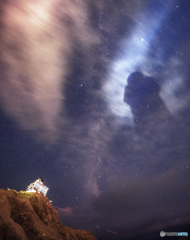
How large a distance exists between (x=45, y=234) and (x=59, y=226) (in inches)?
283

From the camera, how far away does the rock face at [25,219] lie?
786 inches

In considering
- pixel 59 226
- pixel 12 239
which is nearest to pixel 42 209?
pixel 59 226

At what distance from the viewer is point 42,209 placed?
96.3 ft

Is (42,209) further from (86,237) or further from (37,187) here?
(86,237)

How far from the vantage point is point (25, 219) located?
23938mm

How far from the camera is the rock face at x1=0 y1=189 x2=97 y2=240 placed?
1995cm

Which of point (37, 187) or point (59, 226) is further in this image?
point (37, 187)

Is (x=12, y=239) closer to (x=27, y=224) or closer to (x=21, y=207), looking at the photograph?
(x=27, y=224)

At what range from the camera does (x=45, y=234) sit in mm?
23828

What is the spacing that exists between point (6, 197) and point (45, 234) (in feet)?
31.2

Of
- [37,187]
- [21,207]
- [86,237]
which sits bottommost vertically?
[86,237]

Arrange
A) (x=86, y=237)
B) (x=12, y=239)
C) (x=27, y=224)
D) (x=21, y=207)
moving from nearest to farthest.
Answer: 1. (x=12, y=239)
2. (x=27, y=224)
3. (x=21, y=207)
4. (x=86, y=237)

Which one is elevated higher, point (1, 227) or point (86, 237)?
point (1, 227)

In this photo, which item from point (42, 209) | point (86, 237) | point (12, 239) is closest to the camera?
point (12, 239)
